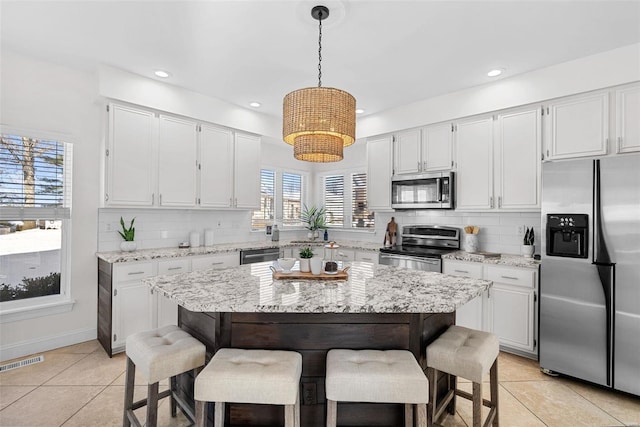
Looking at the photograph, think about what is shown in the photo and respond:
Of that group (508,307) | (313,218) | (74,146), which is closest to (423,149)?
(508,307)

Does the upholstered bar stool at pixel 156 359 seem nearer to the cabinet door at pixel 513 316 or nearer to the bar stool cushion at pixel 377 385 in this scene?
the bar stool cushion at pixel 377 385

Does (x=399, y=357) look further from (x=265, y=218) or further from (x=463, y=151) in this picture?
(x=265, y=218)

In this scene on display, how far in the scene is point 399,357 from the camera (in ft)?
5.36

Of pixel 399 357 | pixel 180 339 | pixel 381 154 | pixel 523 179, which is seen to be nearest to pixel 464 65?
pixel 523 179

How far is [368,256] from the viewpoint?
14.9 ft

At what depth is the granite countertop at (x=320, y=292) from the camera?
63.9 inches

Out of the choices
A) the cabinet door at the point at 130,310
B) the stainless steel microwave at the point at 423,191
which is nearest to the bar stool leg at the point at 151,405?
the cabinet door at the point at 130,310

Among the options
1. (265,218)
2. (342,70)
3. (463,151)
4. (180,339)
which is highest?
(342,70)

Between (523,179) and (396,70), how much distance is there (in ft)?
5.73

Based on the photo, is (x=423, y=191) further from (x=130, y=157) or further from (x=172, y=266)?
(x=130, y=157)

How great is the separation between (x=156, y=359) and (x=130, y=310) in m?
1.94

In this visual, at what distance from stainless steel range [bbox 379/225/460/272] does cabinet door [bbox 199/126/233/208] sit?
2.22 m

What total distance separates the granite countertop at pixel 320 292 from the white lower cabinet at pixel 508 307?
128 cm

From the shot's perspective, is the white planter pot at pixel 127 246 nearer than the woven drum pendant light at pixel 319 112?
No
